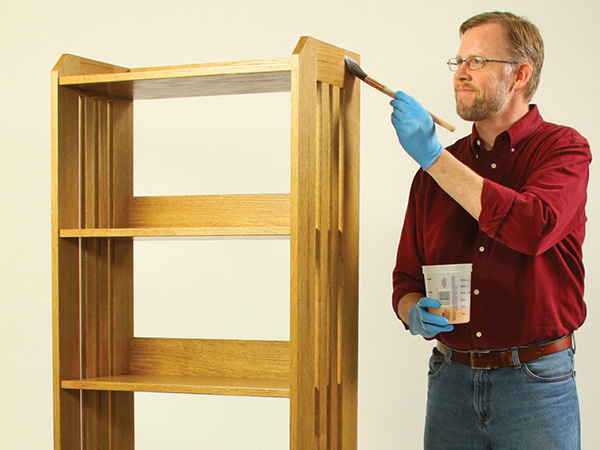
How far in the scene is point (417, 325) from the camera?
2.05 meters

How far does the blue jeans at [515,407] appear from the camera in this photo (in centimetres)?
193

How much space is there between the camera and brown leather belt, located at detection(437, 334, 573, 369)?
1.95 meters

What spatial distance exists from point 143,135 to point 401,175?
1135 millimetres

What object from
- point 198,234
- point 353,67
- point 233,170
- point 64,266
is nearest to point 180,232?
point 198,234

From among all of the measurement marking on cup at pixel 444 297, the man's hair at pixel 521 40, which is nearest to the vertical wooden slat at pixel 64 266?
the measurement marking on cup at pixel 444 297

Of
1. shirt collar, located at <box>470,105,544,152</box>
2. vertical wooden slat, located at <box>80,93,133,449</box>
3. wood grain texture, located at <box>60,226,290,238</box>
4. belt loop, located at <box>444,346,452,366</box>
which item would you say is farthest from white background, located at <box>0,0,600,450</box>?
wood grain texture, located at <box>60,226,290,238</box>

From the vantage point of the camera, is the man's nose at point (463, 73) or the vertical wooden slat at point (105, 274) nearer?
the man's nose at point (463, 73)

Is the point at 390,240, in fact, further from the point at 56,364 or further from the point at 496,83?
the point at 56,364

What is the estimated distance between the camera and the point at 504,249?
2.01 m

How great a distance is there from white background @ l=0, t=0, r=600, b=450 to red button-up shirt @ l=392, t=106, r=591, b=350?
94 cm

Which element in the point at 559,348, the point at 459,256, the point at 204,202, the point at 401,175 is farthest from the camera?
the point at 401,175

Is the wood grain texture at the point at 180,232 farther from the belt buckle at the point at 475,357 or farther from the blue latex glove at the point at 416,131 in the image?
the belt buckle at the point at 475,357

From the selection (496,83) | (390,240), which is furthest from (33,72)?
(496,83)

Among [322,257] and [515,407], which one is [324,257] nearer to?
[322,257]
